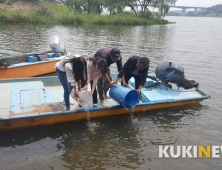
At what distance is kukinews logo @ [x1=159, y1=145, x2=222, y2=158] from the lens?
500 cm

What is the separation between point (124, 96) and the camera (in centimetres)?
541

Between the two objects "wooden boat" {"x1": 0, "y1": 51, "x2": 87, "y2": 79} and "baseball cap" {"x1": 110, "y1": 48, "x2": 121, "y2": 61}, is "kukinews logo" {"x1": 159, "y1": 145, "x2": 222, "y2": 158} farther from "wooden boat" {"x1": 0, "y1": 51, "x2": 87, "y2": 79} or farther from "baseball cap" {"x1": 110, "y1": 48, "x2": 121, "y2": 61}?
"wooden boat" {"x1": 0, "y1": 51, "x2": 87, "y2": 79}

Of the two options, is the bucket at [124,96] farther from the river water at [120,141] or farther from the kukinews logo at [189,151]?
the kukinews logo at [189,151]

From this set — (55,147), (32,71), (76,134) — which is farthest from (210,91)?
(32,71)

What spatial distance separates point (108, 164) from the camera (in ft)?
14.9

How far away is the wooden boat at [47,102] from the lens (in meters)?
5.17

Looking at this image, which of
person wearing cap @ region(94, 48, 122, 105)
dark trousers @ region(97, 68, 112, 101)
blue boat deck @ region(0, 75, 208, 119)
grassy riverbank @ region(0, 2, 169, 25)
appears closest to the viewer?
person wearing cap @ region(94, 48, 122, 105)

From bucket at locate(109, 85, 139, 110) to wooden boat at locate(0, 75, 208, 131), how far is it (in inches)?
8.3

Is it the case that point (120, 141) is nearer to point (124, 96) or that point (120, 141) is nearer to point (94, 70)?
point (124, 96)

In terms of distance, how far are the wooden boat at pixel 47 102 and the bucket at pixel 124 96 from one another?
0.21 metres

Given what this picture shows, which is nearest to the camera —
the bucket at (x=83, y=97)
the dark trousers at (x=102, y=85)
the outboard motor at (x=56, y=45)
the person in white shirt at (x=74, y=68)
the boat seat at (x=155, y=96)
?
the person in white shirt at (x=74, y=68)

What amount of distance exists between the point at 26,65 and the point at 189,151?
21.4 ft

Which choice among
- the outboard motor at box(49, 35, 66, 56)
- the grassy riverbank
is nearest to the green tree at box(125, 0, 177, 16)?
the grassy riverbank

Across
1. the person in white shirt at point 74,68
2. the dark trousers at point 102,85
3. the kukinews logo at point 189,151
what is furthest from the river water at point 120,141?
the person in white shirt at point 74,68
